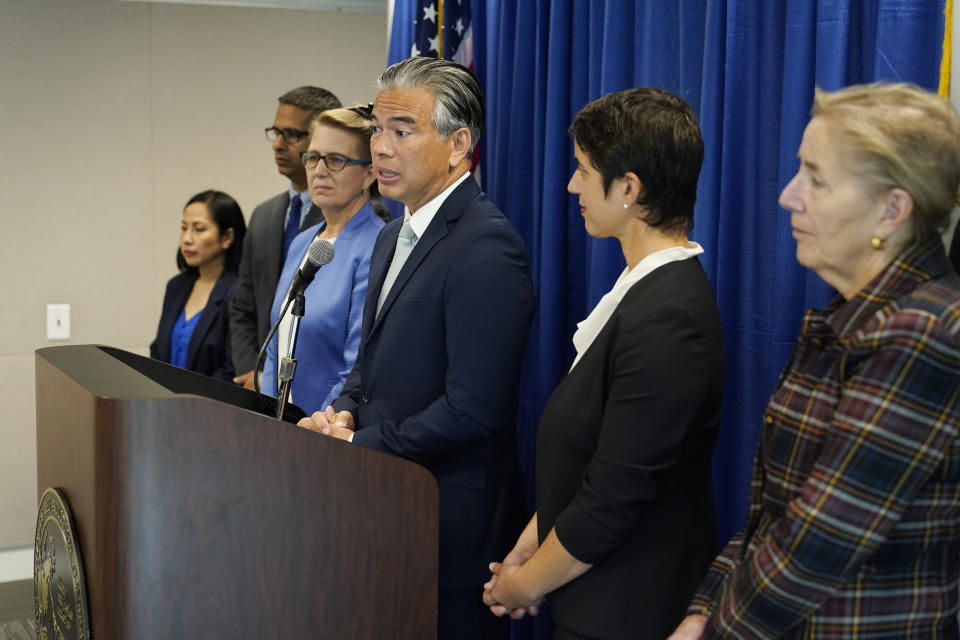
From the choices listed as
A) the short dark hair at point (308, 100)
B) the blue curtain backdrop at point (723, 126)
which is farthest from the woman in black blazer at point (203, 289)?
the blue curtain backdrop at point (723, 126)

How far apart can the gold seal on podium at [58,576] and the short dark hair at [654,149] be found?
3.29 ft

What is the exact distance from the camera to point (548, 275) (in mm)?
2547

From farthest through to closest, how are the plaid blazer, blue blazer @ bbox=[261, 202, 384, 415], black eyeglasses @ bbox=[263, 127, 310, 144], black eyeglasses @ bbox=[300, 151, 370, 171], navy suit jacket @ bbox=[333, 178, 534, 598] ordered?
black eyeglasses @ bbox=[263, 127, 310, 144], black eyeglasses @ bbox=[300, 151, 370, 171], blue blazer @ bbox=[261, 202, 384, 415], navy suit jacket @ bbox=[333, 178, 534, 598], the plaid blazer

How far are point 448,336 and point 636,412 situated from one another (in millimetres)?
557

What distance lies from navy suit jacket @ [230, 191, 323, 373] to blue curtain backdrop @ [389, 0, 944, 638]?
937 millimetres

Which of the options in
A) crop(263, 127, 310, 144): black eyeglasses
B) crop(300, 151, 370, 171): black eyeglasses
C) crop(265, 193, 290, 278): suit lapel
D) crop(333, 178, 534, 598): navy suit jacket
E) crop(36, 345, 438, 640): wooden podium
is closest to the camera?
crop(36, 345, 438, 640): wooden podium

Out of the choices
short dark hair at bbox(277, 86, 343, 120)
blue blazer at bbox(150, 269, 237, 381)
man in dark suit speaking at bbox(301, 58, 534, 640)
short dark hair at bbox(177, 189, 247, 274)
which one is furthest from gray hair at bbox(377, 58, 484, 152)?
short dark hair at bbox(177, 189, 247, 274)

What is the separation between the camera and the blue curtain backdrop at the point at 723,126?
160 centimetres

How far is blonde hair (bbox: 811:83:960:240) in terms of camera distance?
3.67 ft

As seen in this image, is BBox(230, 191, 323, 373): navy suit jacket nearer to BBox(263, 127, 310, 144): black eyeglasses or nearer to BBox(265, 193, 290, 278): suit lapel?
BBox(265, 193, 290, 278): suit lapel

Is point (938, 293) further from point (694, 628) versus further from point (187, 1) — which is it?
point (187, 1)

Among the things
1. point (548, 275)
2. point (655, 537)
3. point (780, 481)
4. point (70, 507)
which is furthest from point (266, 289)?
point (780, 481)

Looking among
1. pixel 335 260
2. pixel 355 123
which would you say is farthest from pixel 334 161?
pixel 335 260

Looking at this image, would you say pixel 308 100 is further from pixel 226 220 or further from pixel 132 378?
pixel 132 378
